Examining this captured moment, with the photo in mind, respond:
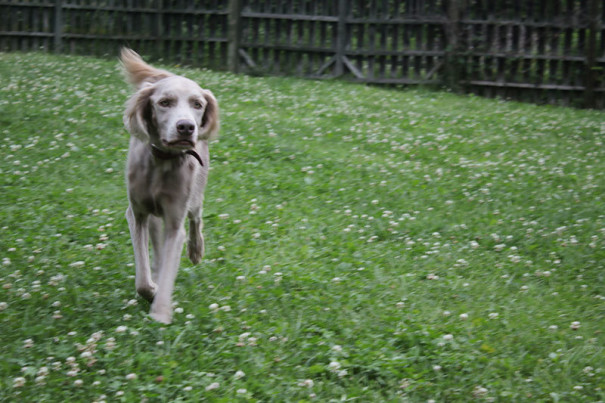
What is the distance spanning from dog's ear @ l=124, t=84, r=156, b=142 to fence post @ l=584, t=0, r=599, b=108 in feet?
34.3

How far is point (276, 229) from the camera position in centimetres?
579

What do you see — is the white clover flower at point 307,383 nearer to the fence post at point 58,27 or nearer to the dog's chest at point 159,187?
the dog's chest at point 159,187

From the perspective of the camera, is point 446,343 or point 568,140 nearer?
point 446,343

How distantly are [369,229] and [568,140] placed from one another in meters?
4.73

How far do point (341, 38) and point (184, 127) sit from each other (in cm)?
1035

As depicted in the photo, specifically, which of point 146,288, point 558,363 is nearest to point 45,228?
point 146,288

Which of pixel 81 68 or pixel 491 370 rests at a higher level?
pixel 81 68

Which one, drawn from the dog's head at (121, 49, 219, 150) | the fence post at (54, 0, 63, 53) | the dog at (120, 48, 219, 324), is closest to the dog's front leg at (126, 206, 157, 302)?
the dog at (120, 48, 219, 324)

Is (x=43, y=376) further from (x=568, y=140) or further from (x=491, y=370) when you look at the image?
(x=568, y=140)

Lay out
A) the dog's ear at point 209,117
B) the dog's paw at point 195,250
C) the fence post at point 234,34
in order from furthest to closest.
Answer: the fence post at point 234,34, the dog's paw at point 195,250, the dog's ear at point 209,117

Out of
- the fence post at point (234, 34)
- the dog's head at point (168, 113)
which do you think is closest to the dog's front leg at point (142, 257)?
the dog's head at point (168, 113)

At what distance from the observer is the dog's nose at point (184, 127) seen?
3838 mm

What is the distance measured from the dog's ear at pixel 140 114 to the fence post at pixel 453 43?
9948 millimetres

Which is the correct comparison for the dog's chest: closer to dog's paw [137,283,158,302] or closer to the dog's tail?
dog's paw [137,283,158,302]
